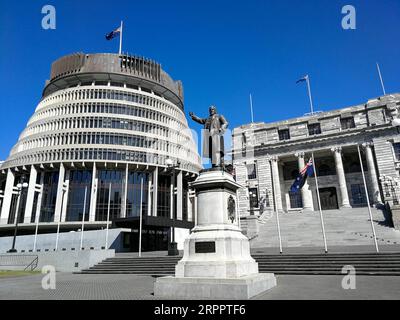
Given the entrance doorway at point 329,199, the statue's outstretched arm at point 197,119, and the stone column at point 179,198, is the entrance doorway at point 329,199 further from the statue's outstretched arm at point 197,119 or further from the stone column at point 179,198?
the statue's outstretched arm at point 197,119

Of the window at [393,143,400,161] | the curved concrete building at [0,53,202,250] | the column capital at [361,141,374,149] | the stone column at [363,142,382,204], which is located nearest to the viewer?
the stone column at [363,142,382,204]

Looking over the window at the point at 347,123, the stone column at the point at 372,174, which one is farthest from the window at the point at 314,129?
the stone column at the point at 372,174

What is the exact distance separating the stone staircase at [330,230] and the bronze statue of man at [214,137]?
19627 mm

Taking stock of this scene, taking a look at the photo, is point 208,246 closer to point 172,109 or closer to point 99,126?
point 99,126

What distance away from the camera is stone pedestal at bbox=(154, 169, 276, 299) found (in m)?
8.67

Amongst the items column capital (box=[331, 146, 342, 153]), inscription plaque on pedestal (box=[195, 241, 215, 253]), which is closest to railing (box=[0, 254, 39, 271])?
inscription plaque on pedestal (box=[195, 241, 215, 253])

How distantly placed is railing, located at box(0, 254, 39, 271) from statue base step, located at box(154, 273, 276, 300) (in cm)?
2159

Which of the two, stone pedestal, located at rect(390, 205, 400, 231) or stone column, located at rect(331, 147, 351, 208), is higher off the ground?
stone column, located at rect(331, 147, 351, 208)

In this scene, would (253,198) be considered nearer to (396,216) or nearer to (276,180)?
(276,180)

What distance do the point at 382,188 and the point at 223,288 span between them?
3806 cm

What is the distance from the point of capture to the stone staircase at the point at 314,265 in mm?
14844

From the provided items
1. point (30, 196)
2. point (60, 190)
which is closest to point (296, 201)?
point (60, 190)

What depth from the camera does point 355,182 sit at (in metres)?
42.8

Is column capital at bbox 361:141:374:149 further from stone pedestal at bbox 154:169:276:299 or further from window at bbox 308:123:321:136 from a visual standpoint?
stone pedestal at bbox 154:169:276:299
